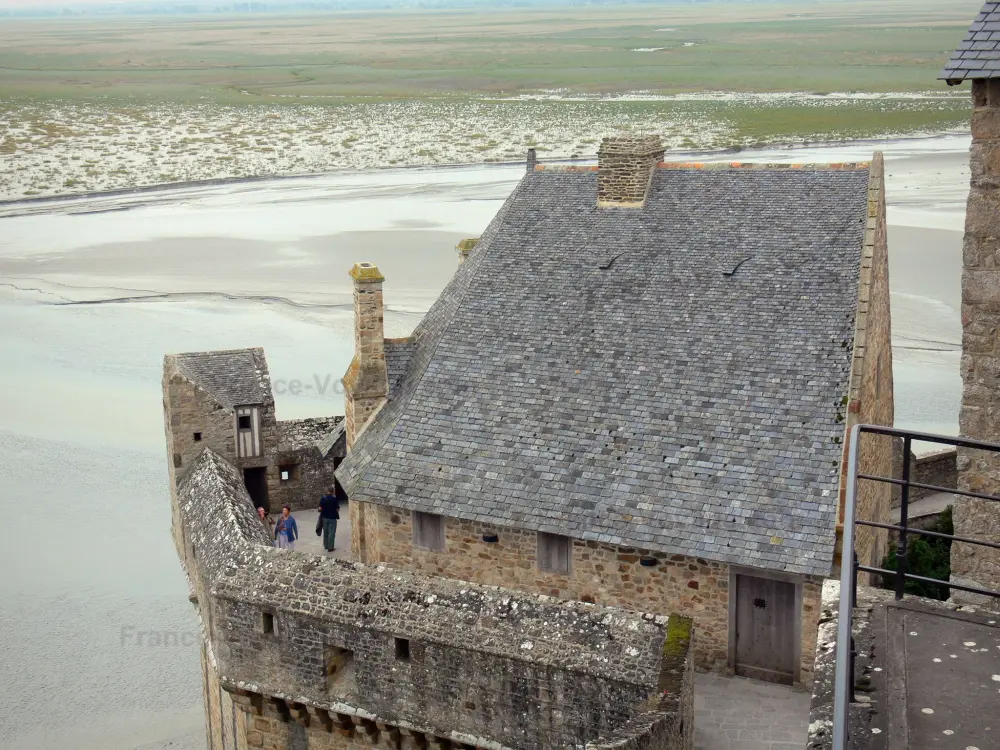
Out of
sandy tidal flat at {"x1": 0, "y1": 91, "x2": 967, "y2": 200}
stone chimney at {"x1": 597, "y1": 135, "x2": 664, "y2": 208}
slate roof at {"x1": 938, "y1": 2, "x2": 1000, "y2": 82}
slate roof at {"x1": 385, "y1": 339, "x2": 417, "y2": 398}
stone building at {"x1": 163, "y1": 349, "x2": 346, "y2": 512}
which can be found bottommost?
stone building at {"x1": 163, "y1": 349, "x2": 346, "y2": 512}

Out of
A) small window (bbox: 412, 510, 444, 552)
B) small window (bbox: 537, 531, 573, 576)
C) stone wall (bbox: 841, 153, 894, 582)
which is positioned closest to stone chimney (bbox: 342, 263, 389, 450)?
small window (bbox: 412, 510, 444, 552)

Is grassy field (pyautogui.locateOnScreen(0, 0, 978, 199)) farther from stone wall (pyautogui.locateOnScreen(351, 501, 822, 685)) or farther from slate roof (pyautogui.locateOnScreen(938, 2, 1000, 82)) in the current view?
slate roof (pyautogui.locateOnScreen(938, 2, 1000, 82))

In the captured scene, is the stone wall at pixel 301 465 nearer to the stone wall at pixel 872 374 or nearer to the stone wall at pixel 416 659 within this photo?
the stone wall at pixel 416 659

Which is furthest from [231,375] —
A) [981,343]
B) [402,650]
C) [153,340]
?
[153,340]

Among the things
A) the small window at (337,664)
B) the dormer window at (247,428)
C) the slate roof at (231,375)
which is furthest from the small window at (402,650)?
the dormer window at (247,428)

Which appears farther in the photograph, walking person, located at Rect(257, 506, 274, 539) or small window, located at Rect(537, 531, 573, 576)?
walking person, located at Rect(257, 506, 274, 539)

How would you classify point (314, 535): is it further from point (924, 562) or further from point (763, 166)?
point (924, 562)
